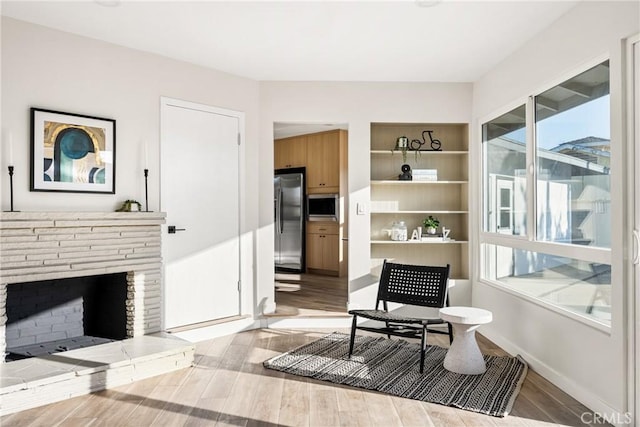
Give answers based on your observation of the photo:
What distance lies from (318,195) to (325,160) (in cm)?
60

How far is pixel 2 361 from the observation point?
324cm

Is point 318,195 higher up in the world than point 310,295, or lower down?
higher up

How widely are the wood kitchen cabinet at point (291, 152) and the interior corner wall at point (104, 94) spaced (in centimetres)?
356

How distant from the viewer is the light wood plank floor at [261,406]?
2758mm

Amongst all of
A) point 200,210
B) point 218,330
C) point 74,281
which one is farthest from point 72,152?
point 218,330

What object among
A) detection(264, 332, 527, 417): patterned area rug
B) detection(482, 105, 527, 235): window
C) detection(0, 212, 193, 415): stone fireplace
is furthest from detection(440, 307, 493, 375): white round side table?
detection(0, 212, 193, 415): stone fireplace

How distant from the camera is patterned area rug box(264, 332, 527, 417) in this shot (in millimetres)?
3100

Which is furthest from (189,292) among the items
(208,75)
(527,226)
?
(527,226)

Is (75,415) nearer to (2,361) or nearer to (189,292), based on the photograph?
(2,361)

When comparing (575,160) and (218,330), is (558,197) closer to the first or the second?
(575,160)

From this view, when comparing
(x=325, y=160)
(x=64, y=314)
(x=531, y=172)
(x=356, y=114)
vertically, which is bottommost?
(x=64, y=314)

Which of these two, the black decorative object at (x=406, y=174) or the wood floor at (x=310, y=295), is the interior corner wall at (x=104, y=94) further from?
the black decorative object at (x=406, y=174)

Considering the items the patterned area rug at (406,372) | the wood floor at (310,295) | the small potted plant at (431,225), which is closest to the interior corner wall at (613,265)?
the patterned area rug at (406,372)

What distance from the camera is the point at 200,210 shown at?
464 centimetres
